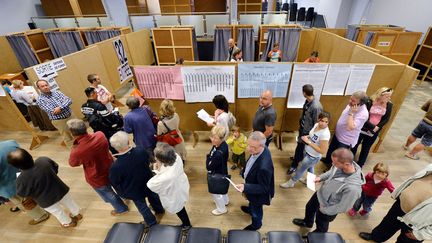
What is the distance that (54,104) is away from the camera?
3125 mm

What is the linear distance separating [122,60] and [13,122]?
2.82 m

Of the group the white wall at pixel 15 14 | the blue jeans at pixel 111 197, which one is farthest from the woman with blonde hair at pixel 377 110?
the white wall at pixel 15 14

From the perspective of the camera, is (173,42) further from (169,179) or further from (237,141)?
(169,179)

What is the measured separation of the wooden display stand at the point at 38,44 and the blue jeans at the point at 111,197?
20.0 ft

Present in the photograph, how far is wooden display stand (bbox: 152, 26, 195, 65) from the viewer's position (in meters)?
5.80

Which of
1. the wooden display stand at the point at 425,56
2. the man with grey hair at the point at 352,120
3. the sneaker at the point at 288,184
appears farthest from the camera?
the wooden display stand at the point at 425,56

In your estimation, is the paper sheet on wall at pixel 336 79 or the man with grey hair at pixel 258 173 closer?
the man with grey hair at pixel 258 173

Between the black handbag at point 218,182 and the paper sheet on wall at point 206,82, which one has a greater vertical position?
the paper sheet on wall at point 206,82

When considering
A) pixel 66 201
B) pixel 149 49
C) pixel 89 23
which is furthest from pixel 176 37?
pixel 66 201

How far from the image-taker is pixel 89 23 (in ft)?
24.3

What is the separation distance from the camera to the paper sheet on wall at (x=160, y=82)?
3.18m

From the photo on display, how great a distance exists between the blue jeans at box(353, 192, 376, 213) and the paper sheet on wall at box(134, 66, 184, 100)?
9.43ft

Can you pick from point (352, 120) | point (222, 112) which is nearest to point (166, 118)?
point (222, 112)

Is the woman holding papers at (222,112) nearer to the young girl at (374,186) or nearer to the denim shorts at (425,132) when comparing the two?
the young girl at (374,186)
